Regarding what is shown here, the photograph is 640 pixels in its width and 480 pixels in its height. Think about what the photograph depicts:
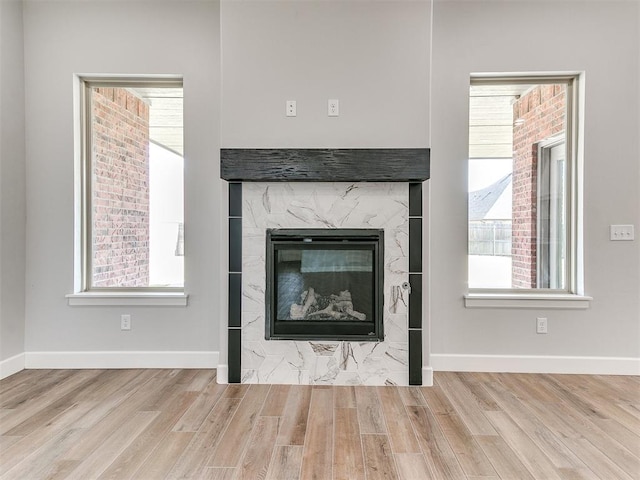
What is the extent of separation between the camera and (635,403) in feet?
7.97

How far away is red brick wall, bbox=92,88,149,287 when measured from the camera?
124 inches

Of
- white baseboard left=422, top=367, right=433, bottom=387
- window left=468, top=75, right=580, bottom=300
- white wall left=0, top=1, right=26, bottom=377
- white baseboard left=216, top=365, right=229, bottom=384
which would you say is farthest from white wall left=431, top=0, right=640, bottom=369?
white wall left=0, top=1, right=26, bottom=377

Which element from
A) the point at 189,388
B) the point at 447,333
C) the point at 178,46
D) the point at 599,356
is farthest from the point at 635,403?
the point at 178,46

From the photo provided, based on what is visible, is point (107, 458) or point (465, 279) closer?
point (107, 458)

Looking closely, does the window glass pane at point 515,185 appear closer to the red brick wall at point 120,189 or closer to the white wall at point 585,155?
the white wall at point 585,155

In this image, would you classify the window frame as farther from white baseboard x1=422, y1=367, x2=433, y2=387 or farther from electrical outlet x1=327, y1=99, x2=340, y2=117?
white baseboard x1=422, y1=367, x2=433, y2=387

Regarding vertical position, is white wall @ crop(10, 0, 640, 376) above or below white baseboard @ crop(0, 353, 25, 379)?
above

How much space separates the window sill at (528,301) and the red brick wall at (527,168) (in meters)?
0.18

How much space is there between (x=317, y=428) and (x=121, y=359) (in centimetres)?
179

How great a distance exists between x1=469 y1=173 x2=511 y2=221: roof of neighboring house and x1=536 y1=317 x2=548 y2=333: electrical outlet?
0.88 m

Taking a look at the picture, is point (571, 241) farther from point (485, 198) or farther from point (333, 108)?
point (333, 108)

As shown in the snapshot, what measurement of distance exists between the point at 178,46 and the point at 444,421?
126 inches

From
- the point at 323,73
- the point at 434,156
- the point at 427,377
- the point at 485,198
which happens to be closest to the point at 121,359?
the point at 427,377

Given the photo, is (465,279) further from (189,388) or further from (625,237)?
(189,388)
